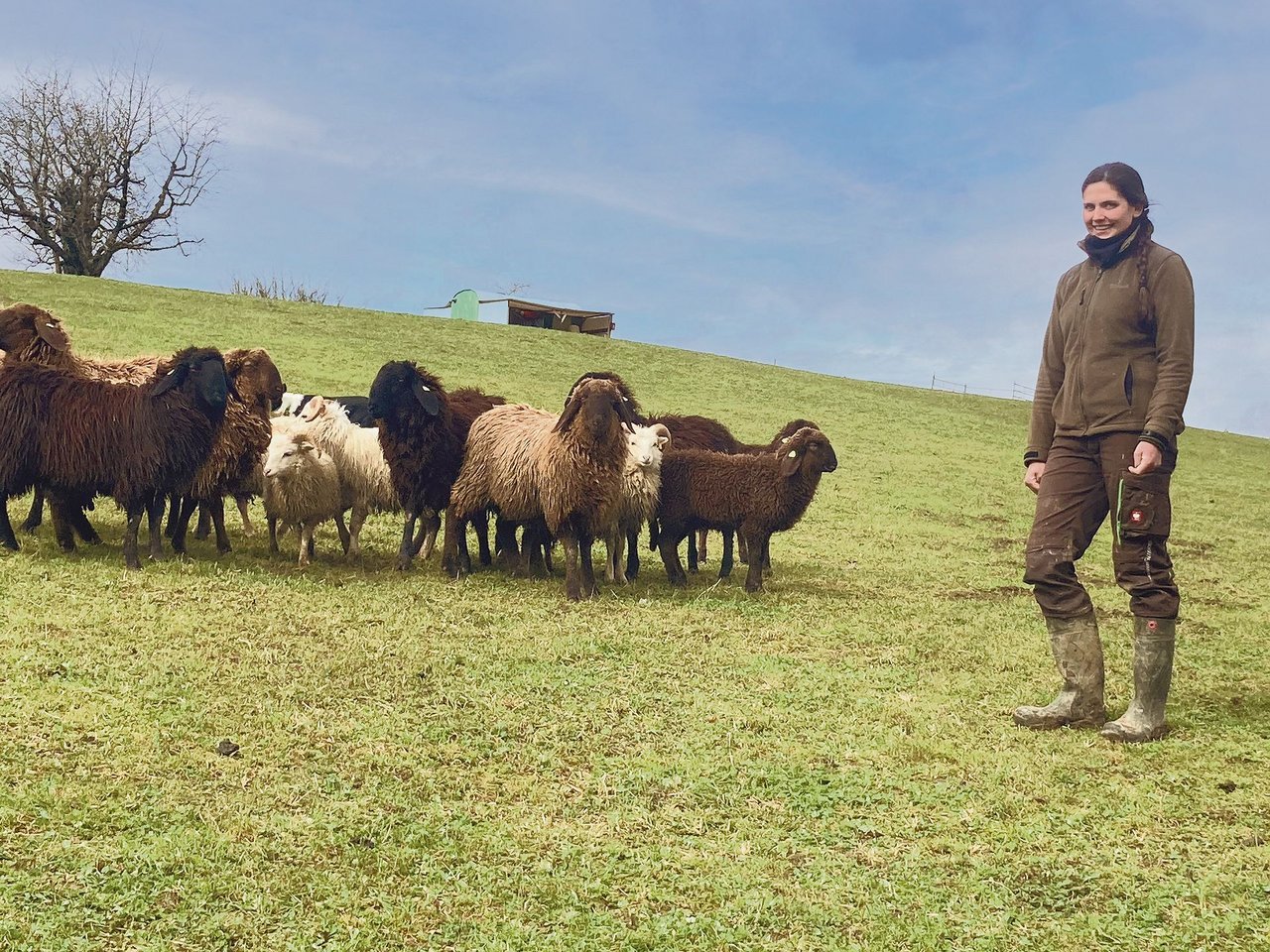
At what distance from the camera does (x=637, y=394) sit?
28250 millimetres

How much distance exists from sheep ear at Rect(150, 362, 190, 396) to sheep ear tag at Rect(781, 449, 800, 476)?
5470 mm

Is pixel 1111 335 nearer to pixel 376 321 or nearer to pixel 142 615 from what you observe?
pixel 142 615

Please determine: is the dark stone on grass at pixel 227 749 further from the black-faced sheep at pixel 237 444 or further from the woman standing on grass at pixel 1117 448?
the black-faced sheep at pixel 237 444

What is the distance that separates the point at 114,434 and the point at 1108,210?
7647mm

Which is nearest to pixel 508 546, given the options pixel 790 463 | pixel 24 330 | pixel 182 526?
pixel 790 463

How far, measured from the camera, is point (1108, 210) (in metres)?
5.52

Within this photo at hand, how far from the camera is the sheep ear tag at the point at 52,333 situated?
9891 mm

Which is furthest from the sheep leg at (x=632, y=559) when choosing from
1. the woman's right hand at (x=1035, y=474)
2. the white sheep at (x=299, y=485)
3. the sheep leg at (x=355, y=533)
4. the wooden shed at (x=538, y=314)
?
the wooden shed at (x=538, y=314)

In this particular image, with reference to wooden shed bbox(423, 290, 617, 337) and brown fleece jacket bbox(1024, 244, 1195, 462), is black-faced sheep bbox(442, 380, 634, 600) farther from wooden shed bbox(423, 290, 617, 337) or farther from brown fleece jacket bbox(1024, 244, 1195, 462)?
wooden shed bbox(423, 290, 617, 337)

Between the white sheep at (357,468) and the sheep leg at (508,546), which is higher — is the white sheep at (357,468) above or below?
above

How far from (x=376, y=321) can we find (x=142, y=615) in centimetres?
2974

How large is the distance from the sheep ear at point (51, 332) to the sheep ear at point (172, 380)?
7.33 ft

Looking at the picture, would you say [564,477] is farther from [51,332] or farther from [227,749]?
[51,332]

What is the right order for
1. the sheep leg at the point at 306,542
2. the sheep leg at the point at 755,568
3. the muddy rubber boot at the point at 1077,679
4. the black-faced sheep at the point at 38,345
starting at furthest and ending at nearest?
1. the black-faced sheep at the point at 38,345
2. the sheep leg at the point at 755,568
3. the sheep leg at the point at 306,542
4. the muddy rubber boot at the point at 1077,679
